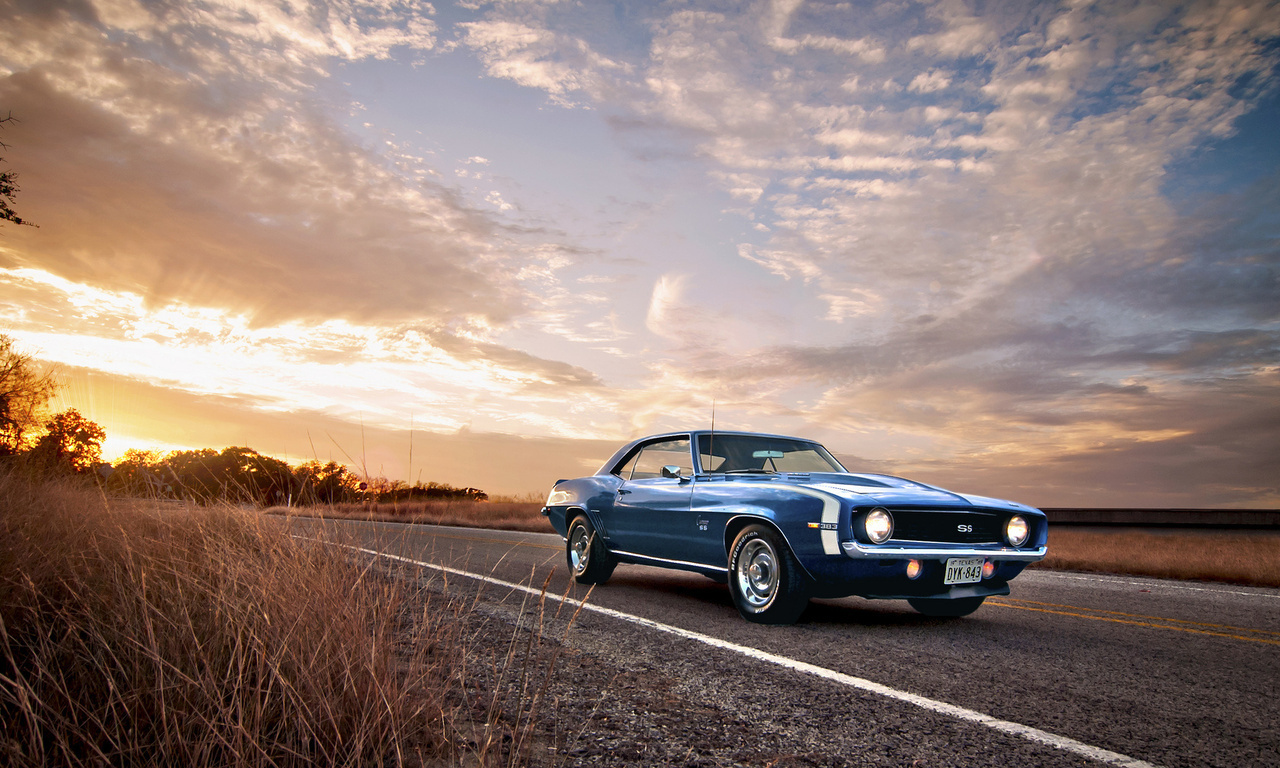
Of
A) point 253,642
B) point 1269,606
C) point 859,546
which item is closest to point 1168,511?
point 1269,606

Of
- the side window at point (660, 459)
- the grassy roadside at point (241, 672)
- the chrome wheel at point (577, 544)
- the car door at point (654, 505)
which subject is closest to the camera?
the grassy roadside at point (241, 672)

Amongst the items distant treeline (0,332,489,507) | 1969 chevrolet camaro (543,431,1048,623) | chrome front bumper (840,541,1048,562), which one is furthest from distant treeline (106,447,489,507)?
chrome front bumper (840,541,1048,562)

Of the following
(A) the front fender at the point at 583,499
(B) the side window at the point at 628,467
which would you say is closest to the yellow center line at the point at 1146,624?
(B) the side window at the point at 628,467

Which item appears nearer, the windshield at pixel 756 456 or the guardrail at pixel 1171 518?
the windshield at pixel 756 456

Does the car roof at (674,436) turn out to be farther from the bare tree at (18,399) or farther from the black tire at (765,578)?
the bare tree at (18,399)

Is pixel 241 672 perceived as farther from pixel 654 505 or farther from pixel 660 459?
pixel 660 459

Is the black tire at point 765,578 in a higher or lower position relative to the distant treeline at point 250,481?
lower

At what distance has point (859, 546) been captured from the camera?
448 centimetres

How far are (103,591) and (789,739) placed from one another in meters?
3.34

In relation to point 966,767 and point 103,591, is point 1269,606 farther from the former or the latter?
point 103,591

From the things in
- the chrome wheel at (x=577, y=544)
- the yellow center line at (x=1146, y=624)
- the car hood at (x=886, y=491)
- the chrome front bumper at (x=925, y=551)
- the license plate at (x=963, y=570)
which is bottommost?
the yellow center line at (x=1146, y=624)

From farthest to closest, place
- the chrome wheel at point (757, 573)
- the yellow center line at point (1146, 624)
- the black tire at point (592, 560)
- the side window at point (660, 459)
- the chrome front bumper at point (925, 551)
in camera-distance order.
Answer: the black tire at point (592, 560) → the side window at point (660, 459) → the chrome wheel at point (757, 573) → the yellow center line at point (1146, 624) → the chrome front bumper at point (925, 551)

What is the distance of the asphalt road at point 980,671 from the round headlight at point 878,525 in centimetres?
60

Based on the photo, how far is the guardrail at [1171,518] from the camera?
13.4 meters
